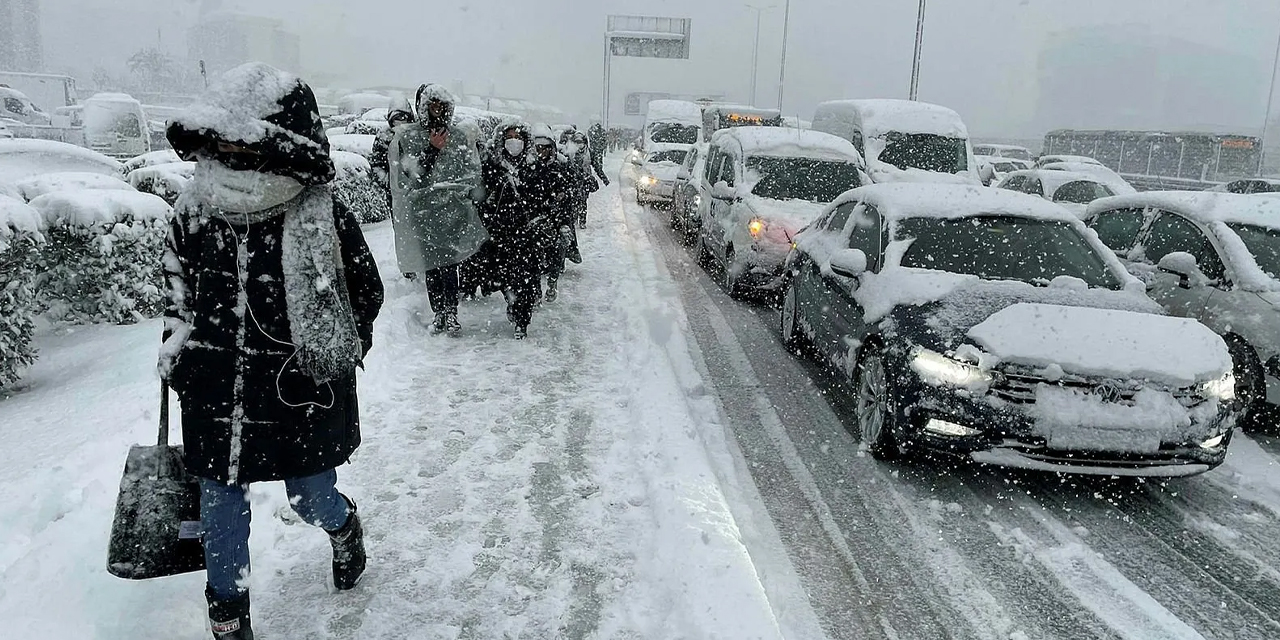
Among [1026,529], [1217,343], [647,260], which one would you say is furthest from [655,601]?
[647,260]

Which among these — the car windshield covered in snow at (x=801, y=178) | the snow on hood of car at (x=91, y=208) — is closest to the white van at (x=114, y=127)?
the snow on hood of car at (x=91, y=208)

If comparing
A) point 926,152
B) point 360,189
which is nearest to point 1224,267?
point 926,152

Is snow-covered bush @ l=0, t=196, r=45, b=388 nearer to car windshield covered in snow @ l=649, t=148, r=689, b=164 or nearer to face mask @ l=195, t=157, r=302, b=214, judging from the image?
face mask @ l=195, t=157, r=302, b=214

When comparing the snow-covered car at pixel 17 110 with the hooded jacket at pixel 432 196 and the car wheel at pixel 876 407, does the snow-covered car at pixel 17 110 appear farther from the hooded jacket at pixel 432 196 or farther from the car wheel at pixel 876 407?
the car wheel at pixel 876 407

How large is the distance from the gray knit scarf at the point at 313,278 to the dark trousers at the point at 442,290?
14.4 feet

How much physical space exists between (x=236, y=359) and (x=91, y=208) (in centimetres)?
442

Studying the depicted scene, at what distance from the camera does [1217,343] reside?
14.9 ft

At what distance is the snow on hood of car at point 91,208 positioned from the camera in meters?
5.70

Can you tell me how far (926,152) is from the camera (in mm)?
13523

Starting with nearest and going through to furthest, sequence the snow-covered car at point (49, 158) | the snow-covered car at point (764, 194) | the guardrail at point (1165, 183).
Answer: the snow-covered car at point (764, 194) → the snow-covered car at point (49, 158) → the guardrail at point (1165, 183)

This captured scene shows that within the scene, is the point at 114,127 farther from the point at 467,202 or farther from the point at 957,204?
the point at 957,204

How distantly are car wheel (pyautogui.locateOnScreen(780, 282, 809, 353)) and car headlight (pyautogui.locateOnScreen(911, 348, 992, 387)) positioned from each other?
8.23 ft

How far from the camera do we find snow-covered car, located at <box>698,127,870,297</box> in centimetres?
898

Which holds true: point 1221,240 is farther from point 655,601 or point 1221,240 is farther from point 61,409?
point 61,409
